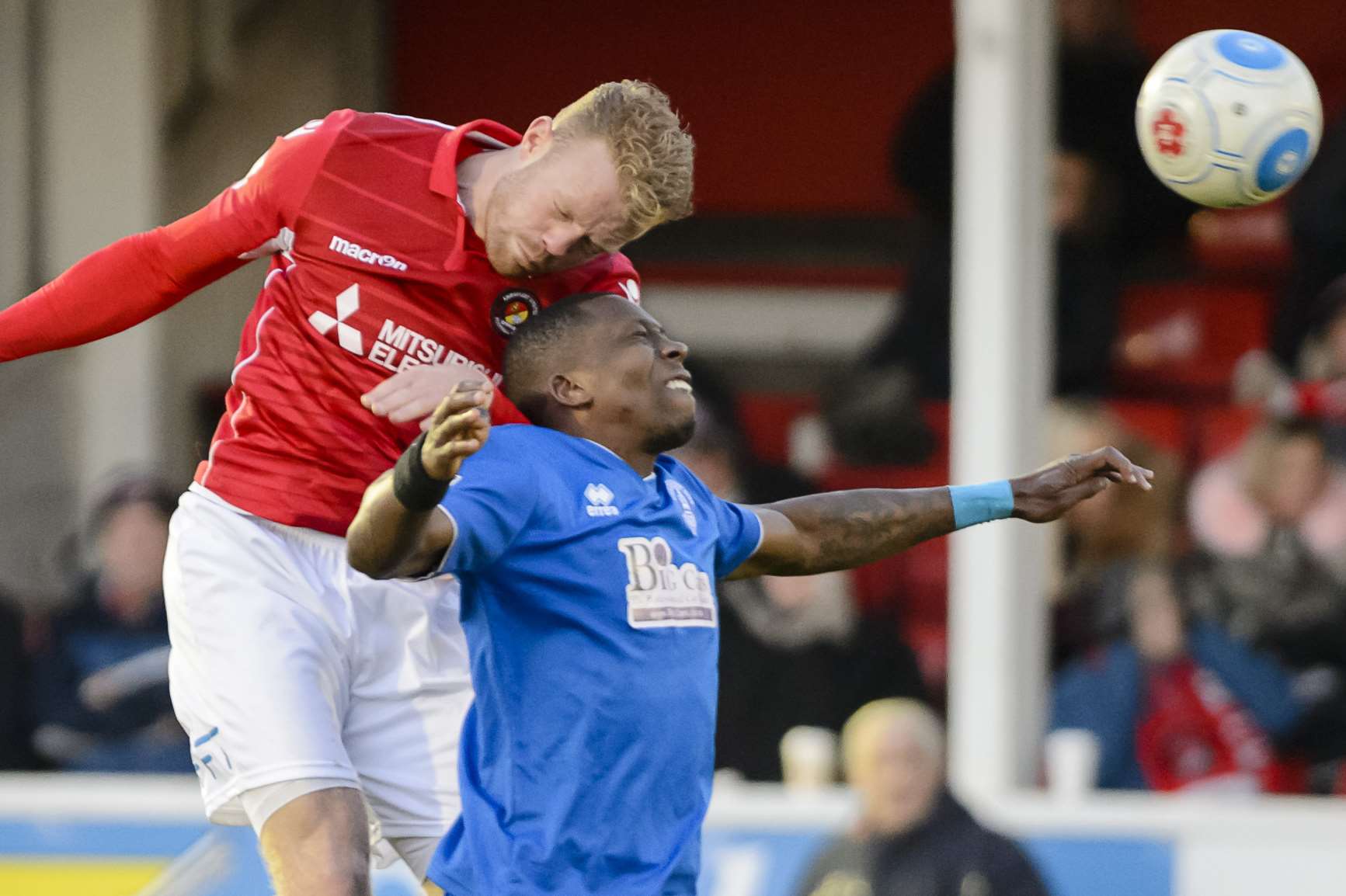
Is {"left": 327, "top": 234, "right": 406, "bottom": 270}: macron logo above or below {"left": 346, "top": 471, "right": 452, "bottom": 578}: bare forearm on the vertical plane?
above

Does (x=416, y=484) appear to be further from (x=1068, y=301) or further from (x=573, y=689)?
(x=1068, y=301)

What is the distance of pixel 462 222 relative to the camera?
3568mm

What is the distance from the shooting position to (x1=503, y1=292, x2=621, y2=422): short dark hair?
3.48m

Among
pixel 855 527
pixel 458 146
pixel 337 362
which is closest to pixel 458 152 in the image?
pixel 458 146

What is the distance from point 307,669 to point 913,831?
2.60m

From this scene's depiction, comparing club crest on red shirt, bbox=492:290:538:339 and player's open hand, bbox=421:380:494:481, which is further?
club crest on red shirt, bbox=492:290:538:339

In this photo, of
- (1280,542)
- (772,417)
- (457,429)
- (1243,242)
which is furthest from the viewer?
(772,417)

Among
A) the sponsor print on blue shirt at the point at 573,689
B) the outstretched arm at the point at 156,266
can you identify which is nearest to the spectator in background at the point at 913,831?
the sponsor print on blue shirt at the point at 573,689

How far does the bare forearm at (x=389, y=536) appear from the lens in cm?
296

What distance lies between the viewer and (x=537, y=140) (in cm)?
352

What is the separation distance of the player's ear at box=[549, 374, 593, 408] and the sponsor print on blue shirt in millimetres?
81

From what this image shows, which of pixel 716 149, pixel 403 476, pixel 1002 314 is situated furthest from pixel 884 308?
pixel 403 476

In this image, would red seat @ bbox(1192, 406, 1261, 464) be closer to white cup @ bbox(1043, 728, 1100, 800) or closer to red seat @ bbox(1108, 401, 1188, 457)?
red seat @ bbox(1108, 401, 1188, 457)

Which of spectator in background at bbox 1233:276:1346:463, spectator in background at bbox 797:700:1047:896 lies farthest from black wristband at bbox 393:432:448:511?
spectator in background at bbox 1233:276:1346:463
